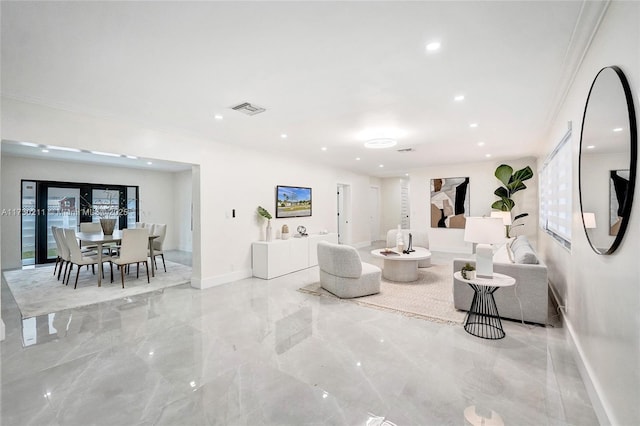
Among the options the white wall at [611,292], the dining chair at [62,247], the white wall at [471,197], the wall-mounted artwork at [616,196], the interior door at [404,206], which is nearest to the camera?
the white wall at [611,292]

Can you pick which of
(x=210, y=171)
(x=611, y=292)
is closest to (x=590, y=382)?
(x=611, y=292)

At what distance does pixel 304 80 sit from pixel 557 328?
3673 millimetres

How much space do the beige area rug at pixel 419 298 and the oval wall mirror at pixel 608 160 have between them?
6.04 ft

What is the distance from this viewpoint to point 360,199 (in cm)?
952

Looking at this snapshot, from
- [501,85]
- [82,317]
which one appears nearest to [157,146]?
[82,317]

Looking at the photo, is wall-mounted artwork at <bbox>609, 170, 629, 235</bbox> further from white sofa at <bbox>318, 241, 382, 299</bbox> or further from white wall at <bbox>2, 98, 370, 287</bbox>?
white wall at <bbox>2, 98, 370, 287</bbox>

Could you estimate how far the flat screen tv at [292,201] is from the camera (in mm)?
6279

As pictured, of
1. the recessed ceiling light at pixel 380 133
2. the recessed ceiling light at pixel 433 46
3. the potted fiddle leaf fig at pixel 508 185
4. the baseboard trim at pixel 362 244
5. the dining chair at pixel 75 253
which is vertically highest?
the recessed ceiling light at pixel 380 133

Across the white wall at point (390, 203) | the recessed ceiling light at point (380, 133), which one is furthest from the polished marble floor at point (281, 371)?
the white wall at point (390, 203)

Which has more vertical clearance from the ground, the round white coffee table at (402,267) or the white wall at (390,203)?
the white wall at (390,203)

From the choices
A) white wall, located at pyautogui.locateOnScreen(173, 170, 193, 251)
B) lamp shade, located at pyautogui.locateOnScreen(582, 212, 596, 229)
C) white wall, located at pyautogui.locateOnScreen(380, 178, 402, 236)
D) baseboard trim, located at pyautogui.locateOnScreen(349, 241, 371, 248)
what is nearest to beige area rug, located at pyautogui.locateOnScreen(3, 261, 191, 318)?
white wall, located at pyautogui.locateOnScreen(173, 170, 193, 251)

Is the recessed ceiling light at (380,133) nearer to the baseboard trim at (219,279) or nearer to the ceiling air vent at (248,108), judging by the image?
the ceiling air vent at (248,108)

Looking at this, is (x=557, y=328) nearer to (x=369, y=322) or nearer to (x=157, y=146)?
(x=369, y=322)

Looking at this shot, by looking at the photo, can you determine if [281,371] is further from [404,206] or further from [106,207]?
[404,206]
